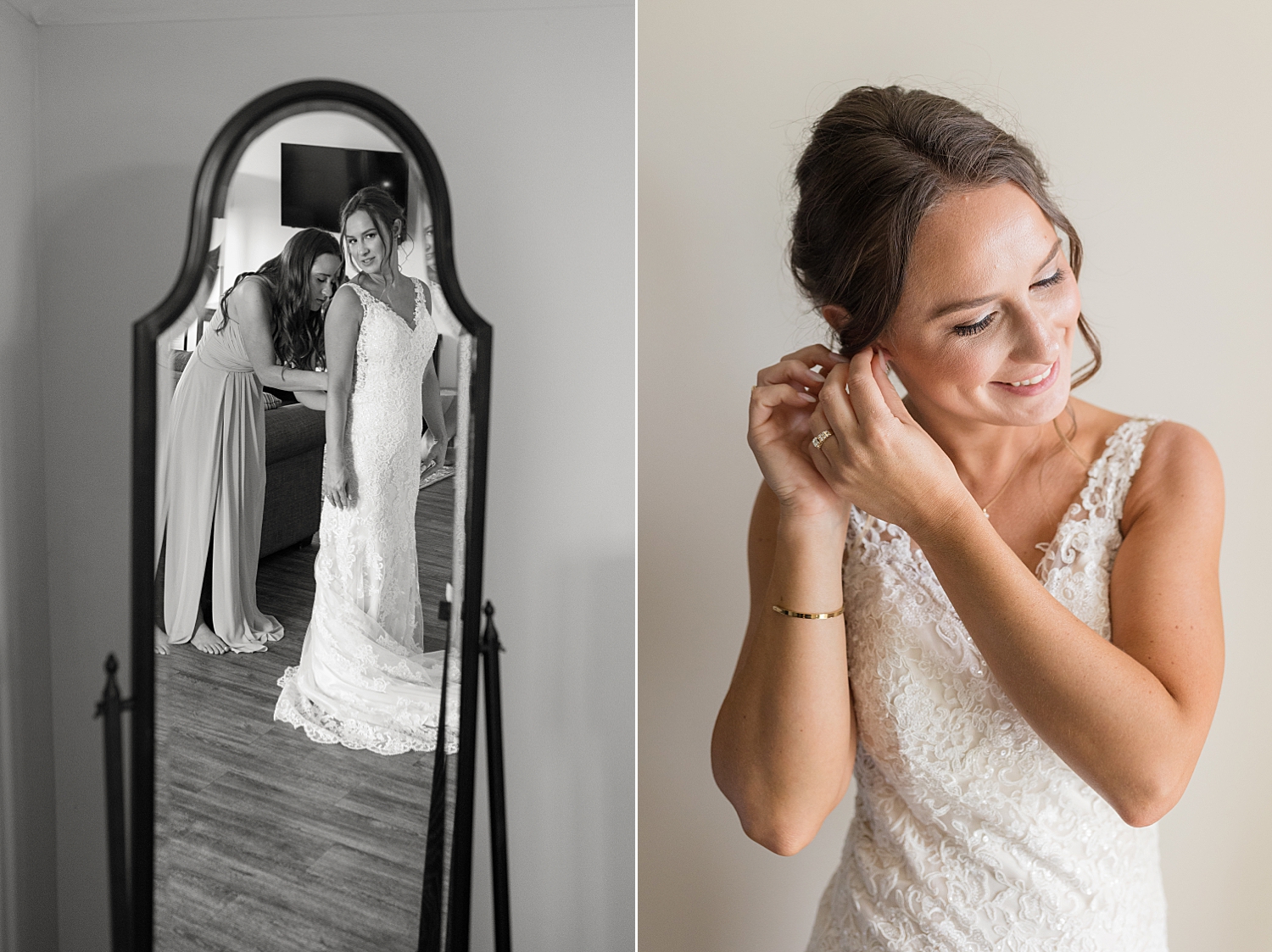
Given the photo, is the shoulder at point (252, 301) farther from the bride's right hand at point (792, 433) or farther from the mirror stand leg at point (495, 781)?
the bride's right hand at point (792, 433)

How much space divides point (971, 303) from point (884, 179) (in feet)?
0.48

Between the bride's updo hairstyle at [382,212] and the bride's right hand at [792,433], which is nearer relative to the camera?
the bride's updo hairstyle at [382,212]

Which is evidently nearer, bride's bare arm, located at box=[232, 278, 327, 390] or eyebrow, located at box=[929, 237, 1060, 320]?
bride's bare arm, located at box=[232, 278, 327, 390]

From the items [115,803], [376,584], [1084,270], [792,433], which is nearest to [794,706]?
[792,433]

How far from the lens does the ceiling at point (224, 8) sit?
40cm

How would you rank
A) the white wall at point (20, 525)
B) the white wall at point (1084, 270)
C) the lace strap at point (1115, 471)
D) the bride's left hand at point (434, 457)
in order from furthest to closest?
1. the white wall at point (1084, 270)
2. the lace strap at point (1115, 471)
3. the bride's left hand at point (434, 457)
4. the white wall at point (20, 525)

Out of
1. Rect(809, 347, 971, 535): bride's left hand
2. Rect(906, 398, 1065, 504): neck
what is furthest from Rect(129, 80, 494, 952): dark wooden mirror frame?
Rect(906, 398, 1065, 504): neck

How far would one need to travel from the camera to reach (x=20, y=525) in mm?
390

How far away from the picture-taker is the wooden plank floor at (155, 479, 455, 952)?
1.47 ft

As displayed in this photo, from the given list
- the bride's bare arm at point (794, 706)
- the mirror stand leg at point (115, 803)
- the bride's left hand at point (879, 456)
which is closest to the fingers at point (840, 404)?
the bride's left hand at point (879, 456)

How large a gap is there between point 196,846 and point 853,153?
2.55 feet

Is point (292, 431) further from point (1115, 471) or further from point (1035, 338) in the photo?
point (1115, 471)

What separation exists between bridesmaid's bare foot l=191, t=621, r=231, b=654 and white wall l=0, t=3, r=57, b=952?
0.22ft

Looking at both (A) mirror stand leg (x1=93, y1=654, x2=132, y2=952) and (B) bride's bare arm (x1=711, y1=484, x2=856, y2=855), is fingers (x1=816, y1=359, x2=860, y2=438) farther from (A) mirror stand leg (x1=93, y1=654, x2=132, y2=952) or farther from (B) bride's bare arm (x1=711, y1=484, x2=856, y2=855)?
(A) mirror stand leg (x1=93, y1=654, x2=132, y2=952)
